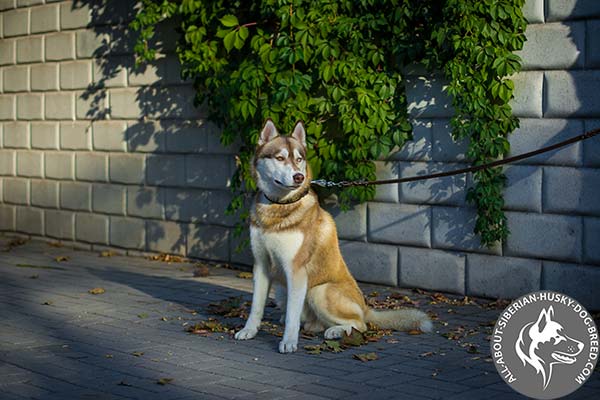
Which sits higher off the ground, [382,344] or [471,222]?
[471,222]

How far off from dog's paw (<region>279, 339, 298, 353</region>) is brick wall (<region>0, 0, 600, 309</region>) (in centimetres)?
241

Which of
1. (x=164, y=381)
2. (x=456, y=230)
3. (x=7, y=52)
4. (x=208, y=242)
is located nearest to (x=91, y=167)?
(x=208, y=242)

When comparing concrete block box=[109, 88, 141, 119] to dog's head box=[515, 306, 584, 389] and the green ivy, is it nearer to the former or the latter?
the green ivy

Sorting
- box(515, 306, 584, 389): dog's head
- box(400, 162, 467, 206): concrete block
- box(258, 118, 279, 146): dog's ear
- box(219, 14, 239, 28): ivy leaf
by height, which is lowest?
box(515, 306, 584, 389): dog's head

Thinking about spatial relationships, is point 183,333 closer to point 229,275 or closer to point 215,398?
point 215,398

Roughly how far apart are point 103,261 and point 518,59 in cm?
524

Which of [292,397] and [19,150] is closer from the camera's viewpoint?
[292,397]

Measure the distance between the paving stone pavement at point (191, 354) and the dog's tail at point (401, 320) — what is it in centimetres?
7

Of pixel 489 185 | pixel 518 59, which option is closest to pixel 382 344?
pixel 489 185

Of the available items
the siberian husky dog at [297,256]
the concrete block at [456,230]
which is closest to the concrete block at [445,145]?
the concrete block at [456,230]

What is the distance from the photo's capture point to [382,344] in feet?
22.3

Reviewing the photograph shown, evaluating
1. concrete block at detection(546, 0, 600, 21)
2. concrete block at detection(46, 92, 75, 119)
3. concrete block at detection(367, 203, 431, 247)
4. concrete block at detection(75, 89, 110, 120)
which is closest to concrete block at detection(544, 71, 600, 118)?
concrete block at detection(546, 0, 600, 21)

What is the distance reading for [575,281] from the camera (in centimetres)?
782

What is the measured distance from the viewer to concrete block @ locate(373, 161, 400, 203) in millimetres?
8992
